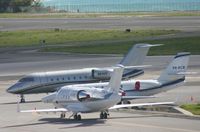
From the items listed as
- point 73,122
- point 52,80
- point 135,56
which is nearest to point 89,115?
point 73,122

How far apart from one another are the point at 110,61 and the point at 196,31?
41.4m

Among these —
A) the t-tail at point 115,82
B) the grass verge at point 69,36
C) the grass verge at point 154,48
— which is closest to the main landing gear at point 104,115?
the t-tail at point 115,82

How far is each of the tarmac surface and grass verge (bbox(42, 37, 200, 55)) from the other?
6567mm

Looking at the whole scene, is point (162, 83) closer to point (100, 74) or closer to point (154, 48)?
point (100, 74)

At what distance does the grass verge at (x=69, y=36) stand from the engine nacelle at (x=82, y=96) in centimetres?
7422

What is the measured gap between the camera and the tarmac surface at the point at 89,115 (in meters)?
41.3

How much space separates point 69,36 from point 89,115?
82.7m

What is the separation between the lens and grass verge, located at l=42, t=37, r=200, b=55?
102 m

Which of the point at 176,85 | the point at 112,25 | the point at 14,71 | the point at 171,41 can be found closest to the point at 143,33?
the point at 171,41

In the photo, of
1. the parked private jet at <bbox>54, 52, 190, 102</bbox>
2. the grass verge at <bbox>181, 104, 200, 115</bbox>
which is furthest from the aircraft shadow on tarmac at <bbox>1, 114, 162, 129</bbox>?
the parked private jet at <bbox>54, 52, 190, 102</bbox>

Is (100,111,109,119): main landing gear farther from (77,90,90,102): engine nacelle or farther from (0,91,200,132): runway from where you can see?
(77,90,90,102): engine nacelle

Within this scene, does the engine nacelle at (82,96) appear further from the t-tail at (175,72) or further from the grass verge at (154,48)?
the grass verge at (154,48)

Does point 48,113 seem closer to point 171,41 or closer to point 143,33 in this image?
point 171,41

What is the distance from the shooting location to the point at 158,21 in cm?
16088
